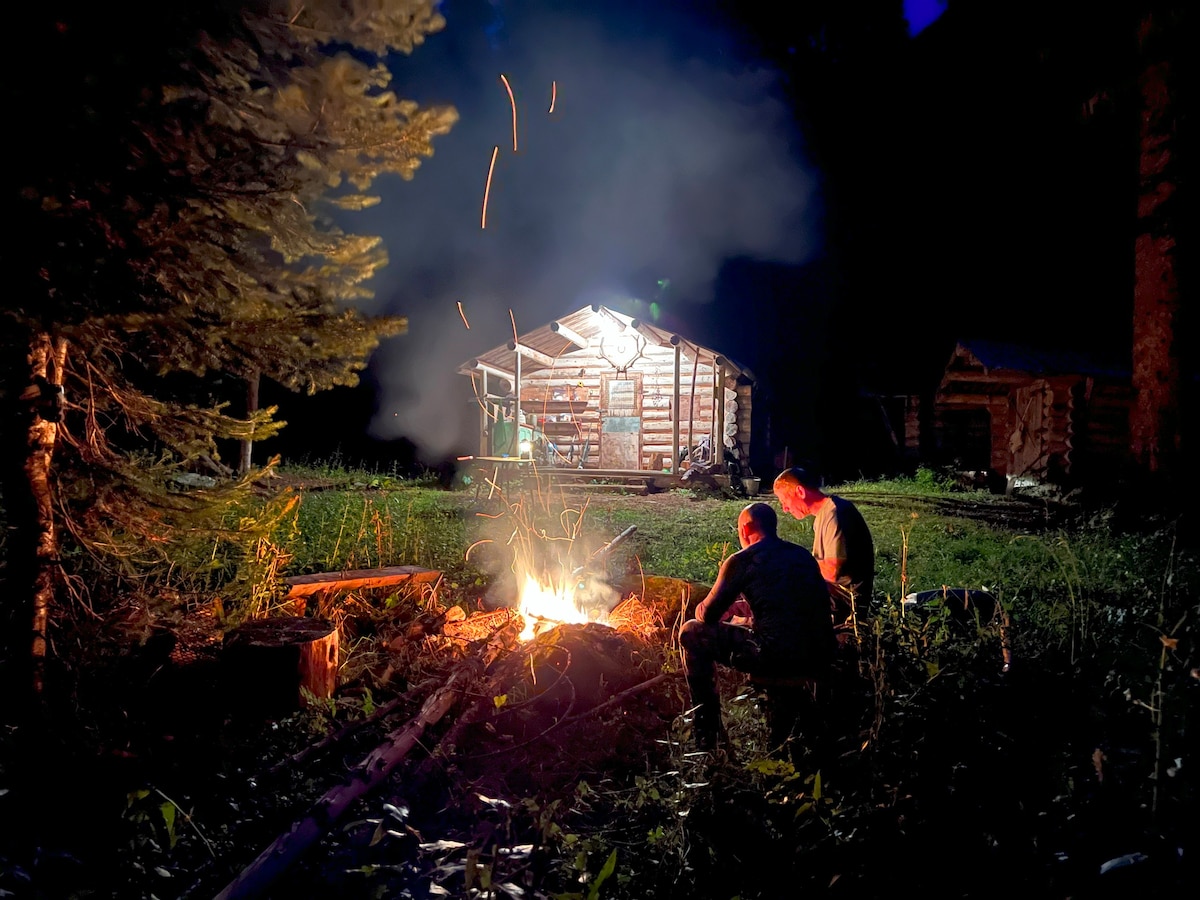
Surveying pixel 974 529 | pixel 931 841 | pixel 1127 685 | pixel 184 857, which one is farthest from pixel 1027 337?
pixel 184 857

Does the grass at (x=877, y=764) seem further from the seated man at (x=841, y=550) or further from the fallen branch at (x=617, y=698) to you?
the seated man at (x=841, y=550)

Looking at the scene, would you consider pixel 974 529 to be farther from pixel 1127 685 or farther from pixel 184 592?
pixel 184 592

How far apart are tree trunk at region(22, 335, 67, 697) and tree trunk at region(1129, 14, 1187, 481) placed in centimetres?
1366

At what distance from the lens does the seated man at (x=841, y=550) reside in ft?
15.9

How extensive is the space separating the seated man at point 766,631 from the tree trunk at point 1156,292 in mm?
9981

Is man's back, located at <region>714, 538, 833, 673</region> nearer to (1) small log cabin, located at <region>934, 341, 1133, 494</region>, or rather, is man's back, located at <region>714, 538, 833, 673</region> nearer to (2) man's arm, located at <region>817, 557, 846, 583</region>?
(2) man's arm, located at <region>817, 557, 846, 583</region>

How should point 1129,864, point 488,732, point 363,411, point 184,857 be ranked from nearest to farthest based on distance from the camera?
point 1129,864 → point 184,857 → point 488,732 → point 363,411

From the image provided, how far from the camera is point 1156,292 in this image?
A: 10891 mm

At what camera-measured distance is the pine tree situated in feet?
10.7

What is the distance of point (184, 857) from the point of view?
10.3 feet

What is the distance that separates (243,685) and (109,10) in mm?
4055

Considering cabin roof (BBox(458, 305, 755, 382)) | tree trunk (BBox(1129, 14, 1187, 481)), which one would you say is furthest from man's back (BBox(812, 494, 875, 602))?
cabin roof (BBox(458, 305, 755, 382))

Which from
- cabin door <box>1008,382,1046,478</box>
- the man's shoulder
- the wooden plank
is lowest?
the wooden plank

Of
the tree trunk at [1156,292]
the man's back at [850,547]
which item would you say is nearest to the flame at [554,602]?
the man's back at [850,547]
